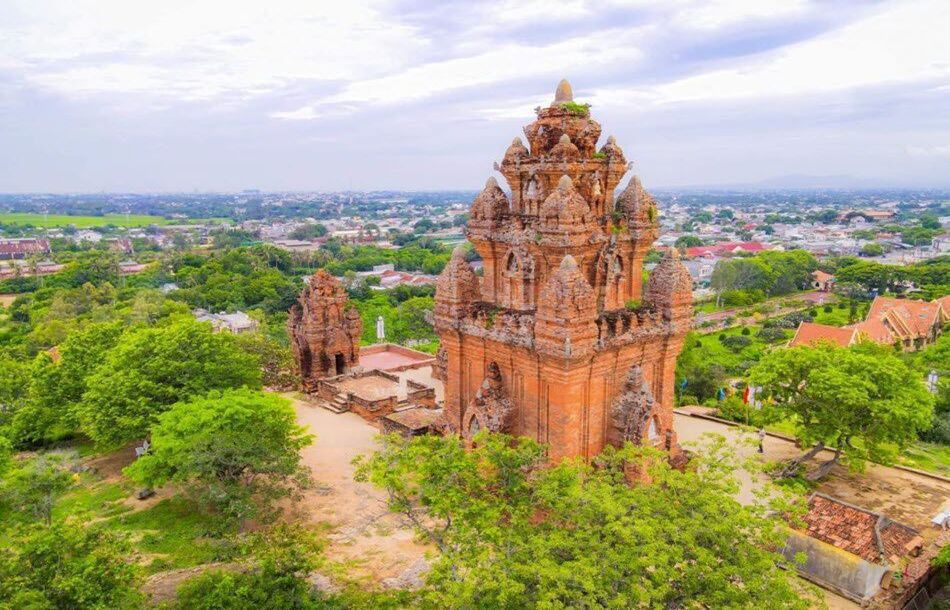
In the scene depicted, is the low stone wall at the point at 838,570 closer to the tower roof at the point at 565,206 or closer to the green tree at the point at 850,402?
the green tree at the point at 850,402

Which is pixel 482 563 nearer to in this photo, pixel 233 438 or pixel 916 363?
pixel 233 438

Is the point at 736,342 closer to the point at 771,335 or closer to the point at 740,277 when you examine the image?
the point at 771,335

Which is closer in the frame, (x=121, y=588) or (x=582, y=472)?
(x=121, y=588)

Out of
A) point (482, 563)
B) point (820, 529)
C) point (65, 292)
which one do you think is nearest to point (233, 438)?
point (482, 563)

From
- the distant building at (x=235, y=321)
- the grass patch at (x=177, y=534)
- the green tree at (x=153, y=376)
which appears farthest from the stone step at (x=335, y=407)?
the distant building at (x=235, y=321)

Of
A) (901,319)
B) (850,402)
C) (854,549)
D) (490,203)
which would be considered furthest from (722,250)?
(490,203)
